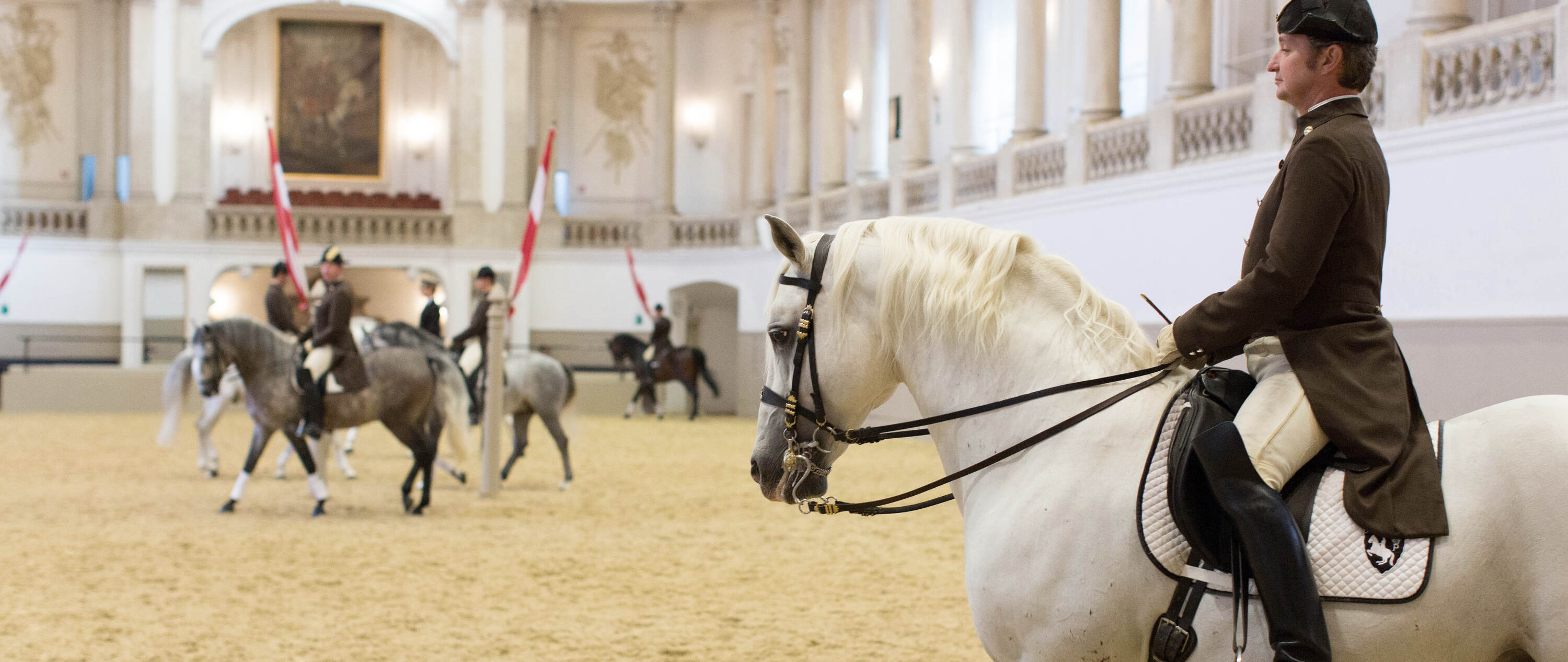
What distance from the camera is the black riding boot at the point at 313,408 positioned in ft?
28.5

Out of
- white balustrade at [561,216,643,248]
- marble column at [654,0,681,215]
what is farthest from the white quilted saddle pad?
marble column at [654,0,681,215]

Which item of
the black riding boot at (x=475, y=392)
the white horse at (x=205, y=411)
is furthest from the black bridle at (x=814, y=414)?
the black riding boot at (x=475, y=392)

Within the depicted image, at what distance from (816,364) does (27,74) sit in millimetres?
26862

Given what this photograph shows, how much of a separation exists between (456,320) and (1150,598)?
22.7 meters

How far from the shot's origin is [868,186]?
64.6 ft

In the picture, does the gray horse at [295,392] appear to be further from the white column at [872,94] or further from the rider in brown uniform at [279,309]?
the white column at [872,94]

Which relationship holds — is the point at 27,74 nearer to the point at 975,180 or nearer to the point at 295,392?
the point at 975,180

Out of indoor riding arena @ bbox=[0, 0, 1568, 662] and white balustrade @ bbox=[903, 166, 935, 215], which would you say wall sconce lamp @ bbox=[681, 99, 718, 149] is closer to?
indoor riding arena @ bbox=[0, 0, 1568, 662]

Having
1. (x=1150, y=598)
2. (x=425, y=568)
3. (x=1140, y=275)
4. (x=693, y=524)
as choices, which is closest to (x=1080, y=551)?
(x=1150, y=598)

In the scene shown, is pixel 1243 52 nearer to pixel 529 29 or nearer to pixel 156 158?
pixel 529 29

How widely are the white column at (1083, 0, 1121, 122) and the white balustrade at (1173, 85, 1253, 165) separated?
5.93 feet

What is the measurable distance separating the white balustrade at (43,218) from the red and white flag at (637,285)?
A: 10.3m

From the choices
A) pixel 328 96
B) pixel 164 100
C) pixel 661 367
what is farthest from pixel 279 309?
pixel 328 96

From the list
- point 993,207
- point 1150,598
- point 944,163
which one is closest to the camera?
point 1150,598
